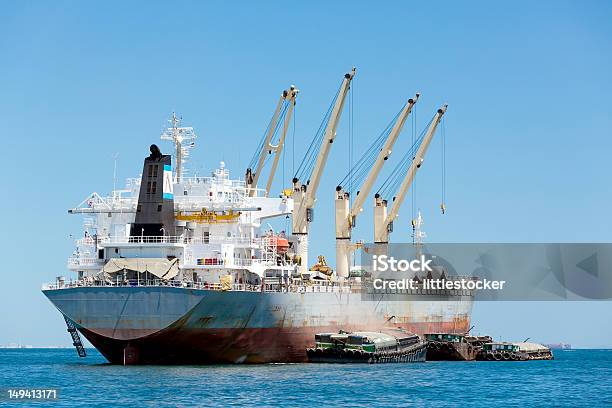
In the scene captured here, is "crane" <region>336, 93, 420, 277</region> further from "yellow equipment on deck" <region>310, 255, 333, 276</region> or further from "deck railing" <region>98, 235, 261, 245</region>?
"deck railing" <region>98, 235, 261, 245</region>

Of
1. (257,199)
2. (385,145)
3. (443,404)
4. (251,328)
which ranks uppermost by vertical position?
(385,145)

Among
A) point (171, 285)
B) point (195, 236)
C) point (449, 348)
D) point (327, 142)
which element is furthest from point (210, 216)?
point (449, 348)

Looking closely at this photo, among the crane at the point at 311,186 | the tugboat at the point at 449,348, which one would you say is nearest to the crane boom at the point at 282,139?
the crane at the point at 311,186

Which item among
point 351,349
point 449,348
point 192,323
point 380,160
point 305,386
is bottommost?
point 305,386

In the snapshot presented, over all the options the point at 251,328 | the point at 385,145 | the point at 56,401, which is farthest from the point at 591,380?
the point at 56,401

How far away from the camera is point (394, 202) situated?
8656cm

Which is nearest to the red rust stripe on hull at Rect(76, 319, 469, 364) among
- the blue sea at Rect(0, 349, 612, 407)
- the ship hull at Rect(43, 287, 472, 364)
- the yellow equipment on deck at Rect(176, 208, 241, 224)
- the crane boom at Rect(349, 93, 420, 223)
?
the ship hull at Rect(43, 287, 472, 364)

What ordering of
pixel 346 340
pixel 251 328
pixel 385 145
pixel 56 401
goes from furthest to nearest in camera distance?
pixel 385 145 → pixel 346 340 → pixel 251 328 → pixel 56 401

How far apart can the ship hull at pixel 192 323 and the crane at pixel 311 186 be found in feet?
39.1

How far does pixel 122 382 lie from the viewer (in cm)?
4900

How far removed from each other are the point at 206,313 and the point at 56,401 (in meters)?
12.9

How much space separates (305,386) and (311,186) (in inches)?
1154

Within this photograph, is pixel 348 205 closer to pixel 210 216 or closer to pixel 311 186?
pixel 311 186

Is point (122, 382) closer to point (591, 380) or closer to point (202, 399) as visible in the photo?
point (202, 399)
